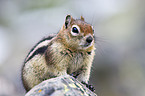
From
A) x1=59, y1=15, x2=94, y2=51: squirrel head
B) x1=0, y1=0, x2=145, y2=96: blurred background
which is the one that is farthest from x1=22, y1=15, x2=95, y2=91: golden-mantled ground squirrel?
x1=0, y1=0, x2=145, y2=96: blurred background

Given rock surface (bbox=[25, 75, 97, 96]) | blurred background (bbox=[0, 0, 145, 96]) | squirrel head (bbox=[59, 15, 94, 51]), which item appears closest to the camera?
rock surface (bbox=[25, 75, 97, 96])

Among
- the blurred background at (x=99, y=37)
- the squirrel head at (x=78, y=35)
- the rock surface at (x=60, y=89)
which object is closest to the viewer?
the rock surface at (x=60, y=89)

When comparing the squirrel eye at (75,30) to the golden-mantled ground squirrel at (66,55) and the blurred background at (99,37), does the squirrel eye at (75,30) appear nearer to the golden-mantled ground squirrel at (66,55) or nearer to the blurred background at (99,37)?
the golden-mantled ground squirrel at (66,55)

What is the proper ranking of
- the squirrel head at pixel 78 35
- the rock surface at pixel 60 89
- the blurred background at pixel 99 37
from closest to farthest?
1. the rock surface at pixel 60 89
2. the squirrel head at pixel 78 35
3. the blurred background at pixel 99 37

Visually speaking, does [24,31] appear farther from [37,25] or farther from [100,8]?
[100,8]

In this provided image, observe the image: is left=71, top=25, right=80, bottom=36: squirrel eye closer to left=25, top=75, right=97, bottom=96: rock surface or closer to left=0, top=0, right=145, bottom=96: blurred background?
left=25, top=75, right=97, bottom=96: rock surface

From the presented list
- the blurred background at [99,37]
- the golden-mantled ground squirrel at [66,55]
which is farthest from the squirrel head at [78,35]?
the blurred background at [99,37]

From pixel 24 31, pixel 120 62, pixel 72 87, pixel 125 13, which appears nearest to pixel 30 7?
pixel 24 31
